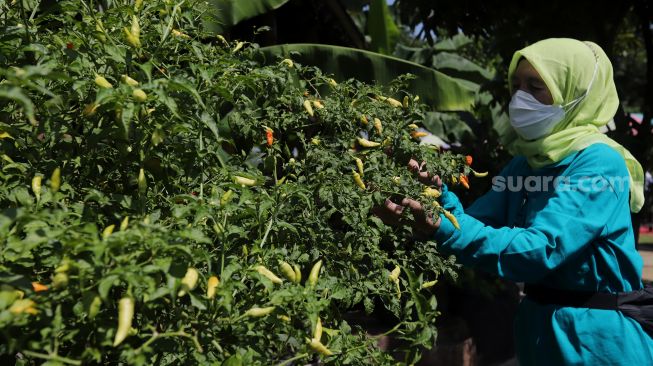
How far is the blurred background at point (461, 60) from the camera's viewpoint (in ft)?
15.7

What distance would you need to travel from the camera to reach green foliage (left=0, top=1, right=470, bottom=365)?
1101mm

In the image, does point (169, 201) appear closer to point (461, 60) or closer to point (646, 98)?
point (646, 98)

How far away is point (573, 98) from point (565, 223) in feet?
1.61

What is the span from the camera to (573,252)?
6.41ft

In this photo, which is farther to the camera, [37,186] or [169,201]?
[169,201]

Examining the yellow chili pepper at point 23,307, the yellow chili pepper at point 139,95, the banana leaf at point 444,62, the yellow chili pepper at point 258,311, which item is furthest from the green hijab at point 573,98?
the banana leaf at point 444,62

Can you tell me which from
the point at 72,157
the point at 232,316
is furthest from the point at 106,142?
the point at 232,316

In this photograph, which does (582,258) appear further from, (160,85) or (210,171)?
(160,85)

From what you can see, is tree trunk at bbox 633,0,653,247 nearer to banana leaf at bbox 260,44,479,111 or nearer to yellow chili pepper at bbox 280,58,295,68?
banana leaf at bbox 260,44,479,111

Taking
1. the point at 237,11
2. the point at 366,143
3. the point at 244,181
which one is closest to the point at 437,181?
the point at 366,143

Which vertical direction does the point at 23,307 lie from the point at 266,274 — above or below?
above

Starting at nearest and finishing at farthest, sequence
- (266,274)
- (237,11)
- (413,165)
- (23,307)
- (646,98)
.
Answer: (23,307)
(266,274)
(413,165)
(237,11)
(646,98)

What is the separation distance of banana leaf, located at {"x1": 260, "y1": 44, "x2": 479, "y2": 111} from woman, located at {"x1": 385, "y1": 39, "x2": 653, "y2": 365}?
2.20m

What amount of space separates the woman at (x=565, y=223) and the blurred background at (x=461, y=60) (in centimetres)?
194
